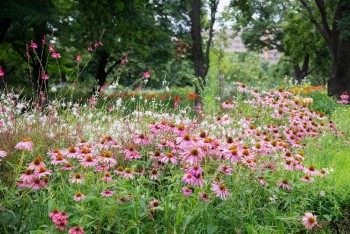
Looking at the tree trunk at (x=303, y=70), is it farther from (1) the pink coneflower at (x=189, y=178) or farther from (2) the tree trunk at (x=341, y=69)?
(1) the pink coneflower at (x=189, y=178)

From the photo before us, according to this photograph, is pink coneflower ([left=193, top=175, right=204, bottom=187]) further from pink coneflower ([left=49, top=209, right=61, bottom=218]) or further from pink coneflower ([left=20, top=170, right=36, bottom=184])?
pink coneflower ([left=20, top=170, right=36, bottom=184])

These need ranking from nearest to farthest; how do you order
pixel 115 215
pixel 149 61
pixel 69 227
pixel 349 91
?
pixel 69 227
pixel 115 215
pixel 349 91
pixel 149 61

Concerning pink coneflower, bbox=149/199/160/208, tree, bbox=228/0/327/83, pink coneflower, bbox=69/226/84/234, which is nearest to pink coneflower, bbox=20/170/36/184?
pink coneflower, bbox=69/226/84/234

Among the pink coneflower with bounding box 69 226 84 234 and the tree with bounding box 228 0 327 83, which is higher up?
the tree with bounding box 228 0 327 83

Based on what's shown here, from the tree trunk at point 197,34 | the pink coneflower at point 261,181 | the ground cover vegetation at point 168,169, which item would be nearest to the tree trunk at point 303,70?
the tree trunk at point 197,34

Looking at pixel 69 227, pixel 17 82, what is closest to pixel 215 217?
pixel 69 227

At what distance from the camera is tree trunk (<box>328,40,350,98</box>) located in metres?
13.2

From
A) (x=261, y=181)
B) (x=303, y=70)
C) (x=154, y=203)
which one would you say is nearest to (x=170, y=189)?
(x=154, y=203)

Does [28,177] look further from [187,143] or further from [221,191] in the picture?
[221,191]

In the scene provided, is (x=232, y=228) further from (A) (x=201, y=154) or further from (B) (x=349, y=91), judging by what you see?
(B) (x=349, y=91)

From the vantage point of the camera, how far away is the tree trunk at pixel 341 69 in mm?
13164

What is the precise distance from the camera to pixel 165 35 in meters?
15.8

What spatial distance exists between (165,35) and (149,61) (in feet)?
8.93

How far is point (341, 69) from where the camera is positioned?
13.3 m
